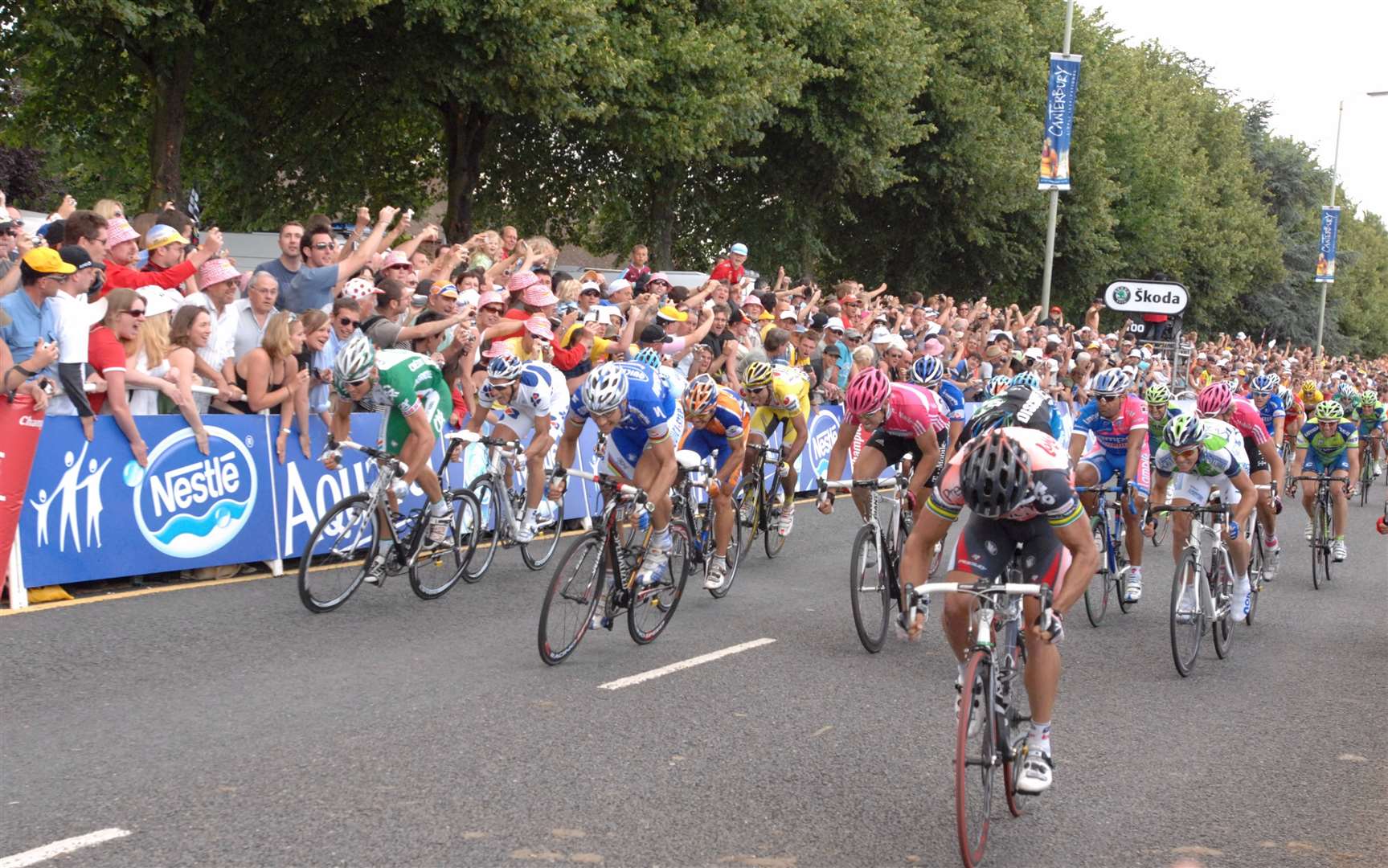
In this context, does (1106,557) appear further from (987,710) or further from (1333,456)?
(987,710)

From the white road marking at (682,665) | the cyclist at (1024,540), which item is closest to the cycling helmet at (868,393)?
the white road marking at (682,665)

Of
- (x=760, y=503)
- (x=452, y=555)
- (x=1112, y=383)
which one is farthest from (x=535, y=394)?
(x=1112, y=383)

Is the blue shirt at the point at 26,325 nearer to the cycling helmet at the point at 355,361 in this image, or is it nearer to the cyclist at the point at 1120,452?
the cycling helmet at the point at 355,361

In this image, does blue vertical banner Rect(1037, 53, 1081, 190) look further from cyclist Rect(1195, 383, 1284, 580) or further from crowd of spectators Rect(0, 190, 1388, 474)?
cyclist Rect(1195, 383, 1284, 580)

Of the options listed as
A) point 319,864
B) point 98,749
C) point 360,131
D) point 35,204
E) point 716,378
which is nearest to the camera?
point 319,864

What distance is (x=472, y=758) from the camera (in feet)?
20.9

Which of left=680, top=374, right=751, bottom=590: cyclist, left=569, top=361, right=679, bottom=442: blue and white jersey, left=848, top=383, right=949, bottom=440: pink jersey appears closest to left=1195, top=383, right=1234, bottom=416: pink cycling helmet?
left=848, top=383, right=949, bottom=440: pink jersey

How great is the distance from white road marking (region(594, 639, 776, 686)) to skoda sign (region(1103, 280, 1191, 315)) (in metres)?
24.7

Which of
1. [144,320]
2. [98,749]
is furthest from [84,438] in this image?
[98,749]

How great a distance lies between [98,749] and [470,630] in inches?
126

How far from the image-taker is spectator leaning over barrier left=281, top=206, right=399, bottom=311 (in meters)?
12.1

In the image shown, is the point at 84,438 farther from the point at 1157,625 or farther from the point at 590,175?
the point at 590,175

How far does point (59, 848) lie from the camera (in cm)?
501

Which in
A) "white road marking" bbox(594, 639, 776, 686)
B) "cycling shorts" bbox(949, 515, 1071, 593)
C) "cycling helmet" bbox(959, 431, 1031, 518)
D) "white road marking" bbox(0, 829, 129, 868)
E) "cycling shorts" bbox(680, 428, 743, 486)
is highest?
"cycling helmet" bbox(959, 431, 1031, 518)
